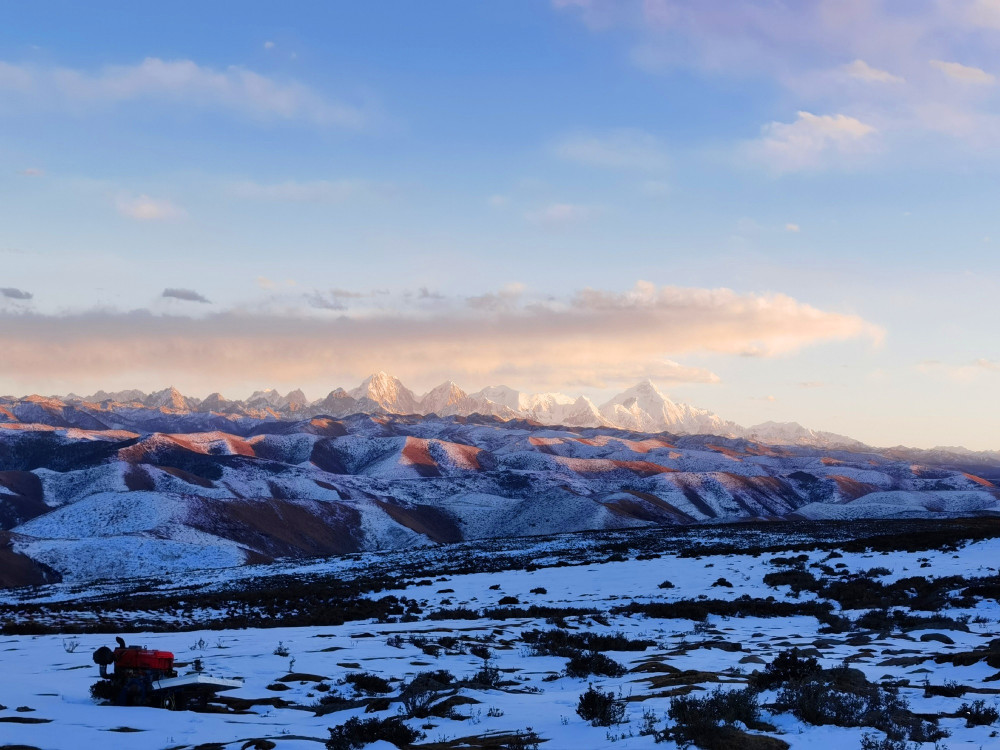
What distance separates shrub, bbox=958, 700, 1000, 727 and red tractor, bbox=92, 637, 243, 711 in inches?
445

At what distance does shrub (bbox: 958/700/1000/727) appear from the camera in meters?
10.6

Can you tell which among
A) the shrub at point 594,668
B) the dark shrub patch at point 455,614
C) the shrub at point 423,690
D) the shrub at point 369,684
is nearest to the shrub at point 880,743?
the shrub at point 423,690

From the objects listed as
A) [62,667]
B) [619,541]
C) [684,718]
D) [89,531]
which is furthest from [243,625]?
[89,531]

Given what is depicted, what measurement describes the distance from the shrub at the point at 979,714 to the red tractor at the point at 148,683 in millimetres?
11311

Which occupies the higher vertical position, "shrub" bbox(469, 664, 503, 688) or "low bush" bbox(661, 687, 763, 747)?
"low bush" bbox(661, 687, 763, 747)

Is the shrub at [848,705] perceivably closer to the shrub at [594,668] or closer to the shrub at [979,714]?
the shrub at [979,714]

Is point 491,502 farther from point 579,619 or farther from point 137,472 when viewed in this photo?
point 579,619

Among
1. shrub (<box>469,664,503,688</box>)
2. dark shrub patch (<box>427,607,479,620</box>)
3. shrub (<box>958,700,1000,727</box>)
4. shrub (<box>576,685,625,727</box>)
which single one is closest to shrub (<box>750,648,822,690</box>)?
shrub (<box>958,700,1000,727</box>)

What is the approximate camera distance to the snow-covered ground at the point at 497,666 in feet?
34.8

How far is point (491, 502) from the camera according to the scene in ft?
478

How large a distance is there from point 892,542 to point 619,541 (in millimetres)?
28592

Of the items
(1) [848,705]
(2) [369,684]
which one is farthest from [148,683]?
(1) [848,705]

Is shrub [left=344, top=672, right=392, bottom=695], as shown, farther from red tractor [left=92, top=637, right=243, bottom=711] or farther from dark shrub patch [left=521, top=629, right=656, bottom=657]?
dark shrub patch [left=521, top=629, right=656, bottom=657]

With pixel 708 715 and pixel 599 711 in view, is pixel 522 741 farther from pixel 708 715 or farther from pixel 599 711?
pixel 708 715
